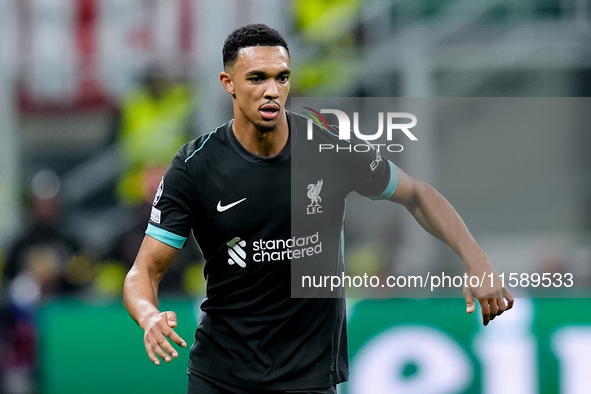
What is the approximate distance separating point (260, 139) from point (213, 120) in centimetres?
554

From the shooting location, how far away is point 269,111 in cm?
340

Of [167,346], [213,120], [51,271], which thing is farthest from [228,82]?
[213,120]

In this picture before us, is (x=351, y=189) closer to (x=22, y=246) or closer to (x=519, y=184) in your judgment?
(x=22, y=246)

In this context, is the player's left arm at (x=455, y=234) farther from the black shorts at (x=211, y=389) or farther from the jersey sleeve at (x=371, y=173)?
the black shorts at (x=211, y=389)

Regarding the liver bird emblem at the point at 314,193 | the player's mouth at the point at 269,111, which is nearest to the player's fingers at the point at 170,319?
the liver bird emblem at the point at 314,193

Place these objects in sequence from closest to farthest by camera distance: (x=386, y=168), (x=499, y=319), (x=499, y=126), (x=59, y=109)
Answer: (x=386, y=168) → (x=499, y=319) → (x=59, y=109) → (x=499, y=126)

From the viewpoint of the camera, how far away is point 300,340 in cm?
344

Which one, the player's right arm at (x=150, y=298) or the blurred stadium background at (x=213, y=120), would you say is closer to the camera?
the player's right arm at (x=150, y=298)

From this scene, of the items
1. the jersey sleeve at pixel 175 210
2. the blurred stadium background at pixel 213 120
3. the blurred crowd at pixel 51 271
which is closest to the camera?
the jersey sleeve at pixel 175 210

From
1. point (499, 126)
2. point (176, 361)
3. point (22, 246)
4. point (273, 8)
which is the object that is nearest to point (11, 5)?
point (273, 8)

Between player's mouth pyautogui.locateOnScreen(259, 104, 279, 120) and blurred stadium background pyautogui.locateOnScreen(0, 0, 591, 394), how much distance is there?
318 centimetres

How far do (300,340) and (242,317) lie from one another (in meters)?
0.26

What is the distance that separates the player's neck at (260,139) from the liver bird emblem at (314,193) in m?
0.21

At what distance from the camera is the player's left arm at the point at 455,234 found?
134 inches
